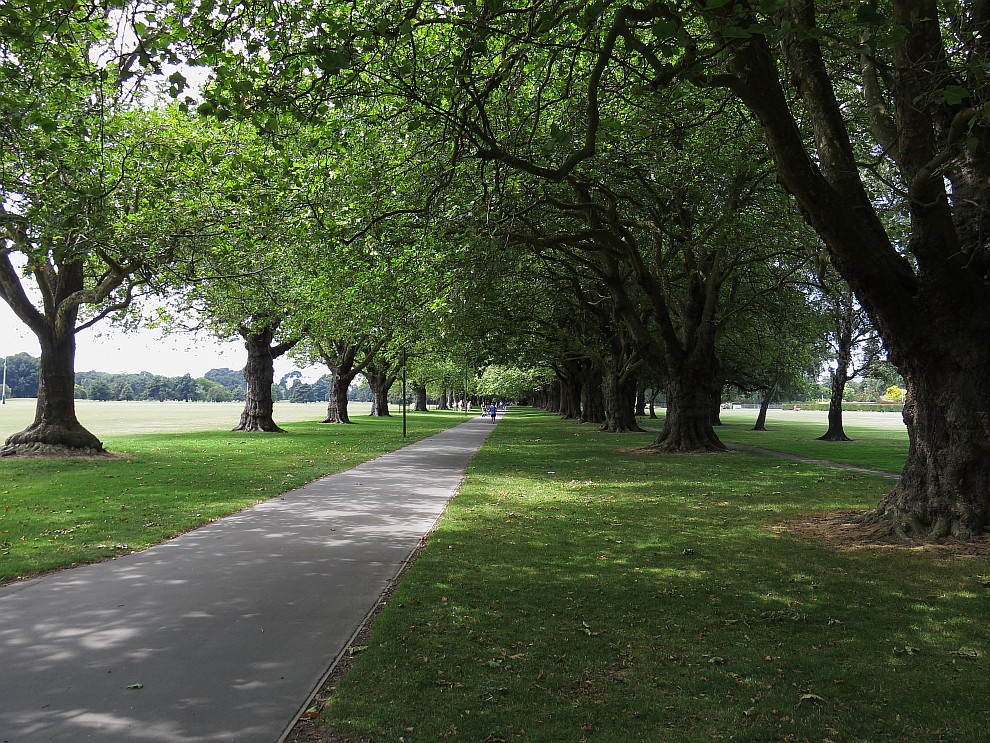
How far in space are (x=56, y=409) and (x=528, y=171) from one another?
52.4 feet

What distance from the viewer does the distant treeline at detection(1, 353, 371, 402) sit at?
5320 inches

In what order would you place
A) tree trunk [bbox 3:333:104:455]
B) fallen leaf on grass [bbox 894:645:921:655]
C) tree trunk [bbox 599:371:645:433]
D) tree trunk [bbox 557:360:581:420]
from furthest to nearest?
tree trunk [bbox 557:360:581:420]
tree trunk [bbox 599:371:645:433]
tree trunk [bbox 3:333:104:455]
fallen leaf on grass [bbox 894:645:921:655]

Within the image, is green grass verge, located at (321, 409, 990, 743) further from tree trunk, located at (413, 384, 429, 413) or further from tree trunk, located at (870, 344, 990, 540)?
tree trunk, located at (413, 384, 429, 413)

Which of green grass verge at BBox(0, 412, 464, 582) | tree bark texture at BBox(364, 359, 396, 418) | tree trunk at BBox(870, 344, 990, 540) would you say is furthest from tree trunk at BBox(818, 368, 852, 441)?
tree bark texture at BBox(364, 359, 396, 418)

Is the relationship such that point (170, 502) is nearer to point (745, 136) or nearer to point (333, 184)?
point (333, 184)

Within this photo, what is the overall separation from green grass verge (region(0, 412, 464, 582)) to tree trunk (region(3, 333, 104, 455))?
1362 millimetres

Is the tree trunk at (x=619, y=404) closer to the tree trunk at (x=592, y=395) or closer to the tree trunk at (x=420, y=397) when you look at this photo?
the tree trunk at (x=592, y=395)

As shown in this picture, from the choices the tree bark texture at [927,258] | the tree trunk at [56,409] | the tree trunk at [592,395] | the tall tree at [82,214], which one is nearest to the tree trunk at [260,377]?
the tall tree at [82,214]

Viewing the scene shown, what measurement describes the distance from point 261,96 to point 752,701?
7.08 metres

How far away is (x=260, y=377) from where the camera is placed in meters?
31.3

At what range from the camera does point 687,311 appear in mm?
20547

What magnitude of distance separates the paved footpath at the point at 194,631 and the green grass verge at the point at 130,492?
0.68 meters

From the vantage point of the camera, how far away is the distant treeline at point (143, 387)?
135 metres

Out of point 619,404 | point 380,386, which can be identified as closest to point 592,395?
point 619,404
